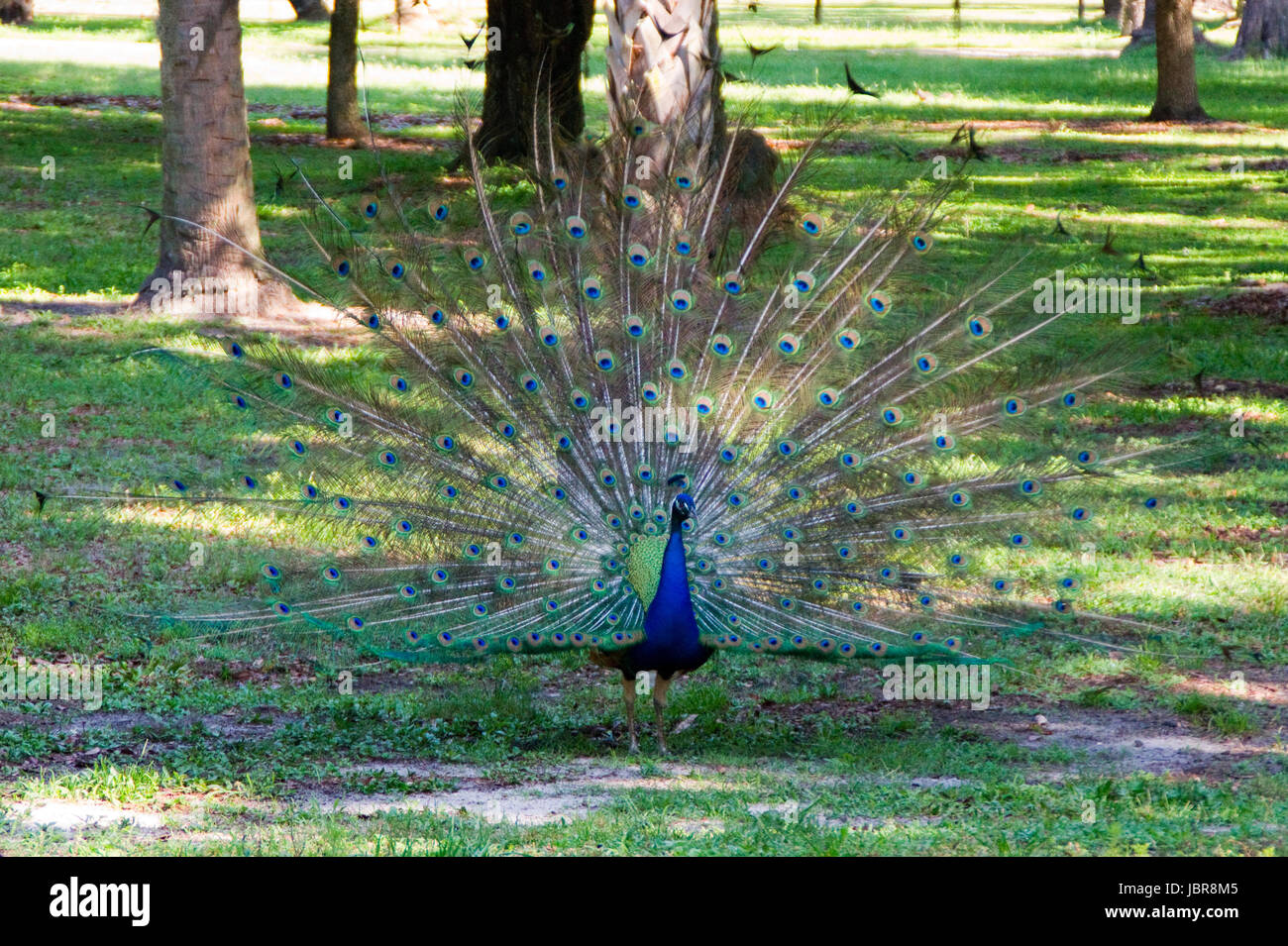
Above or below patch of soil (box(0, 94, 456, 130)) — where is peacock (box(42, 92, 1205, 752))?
below

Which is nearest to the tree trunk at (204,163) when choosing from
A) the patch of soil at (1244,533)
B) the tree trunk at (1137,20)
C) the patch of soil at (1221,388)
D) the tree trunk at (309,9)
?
the patch of soil at (1221,388)

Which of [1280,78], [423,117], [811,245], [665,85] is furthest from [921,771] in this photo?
[1280,78]

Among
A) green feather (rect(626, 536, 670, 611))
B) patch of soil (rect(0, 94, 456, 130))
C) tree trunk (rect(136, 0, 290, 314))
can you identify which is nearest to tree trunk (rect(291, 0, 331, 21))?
patch of soil (rect(0, 94, 456, 130))

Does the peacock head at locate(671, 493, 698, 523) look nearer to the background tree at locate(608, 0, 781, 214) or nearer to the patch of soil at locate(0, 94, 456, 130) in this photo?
the background tree at locate(608, 0, 781, 214)

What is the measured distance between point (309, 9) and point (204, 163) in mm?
35462

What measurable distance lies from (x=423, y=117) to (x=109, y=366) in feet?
44.1

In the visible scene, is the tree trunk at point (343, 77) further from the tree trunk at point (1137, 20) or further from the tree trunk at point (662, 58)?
the tree trunk at point (1137, 20)

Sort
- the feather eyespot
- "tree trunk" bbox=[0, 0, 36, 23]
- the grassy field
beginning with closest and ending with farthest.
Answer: the grassy field
the feather eyespot
"tree trunk" bbox=[0, 0, 36, 23]

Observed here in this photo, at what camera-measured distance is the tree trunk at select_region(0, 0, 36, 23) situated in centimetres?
3991

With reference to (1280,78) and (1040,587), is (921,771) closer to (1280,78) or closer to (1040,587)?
(1040,587)

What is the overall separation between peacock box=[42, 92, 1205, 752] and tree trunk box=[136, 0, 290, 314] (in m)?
6.24

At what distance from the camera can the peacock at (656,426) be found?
6871 millimetres

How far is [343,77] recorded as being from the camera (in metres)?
21.0

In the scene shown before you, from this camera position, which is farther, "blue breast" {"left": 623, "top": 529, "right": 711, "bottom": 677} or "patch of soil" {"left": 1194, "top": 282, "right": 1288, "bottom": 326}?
"patch of soil" {"left": 1194, "top": 282, "right": 1288, "bottom": 326}
